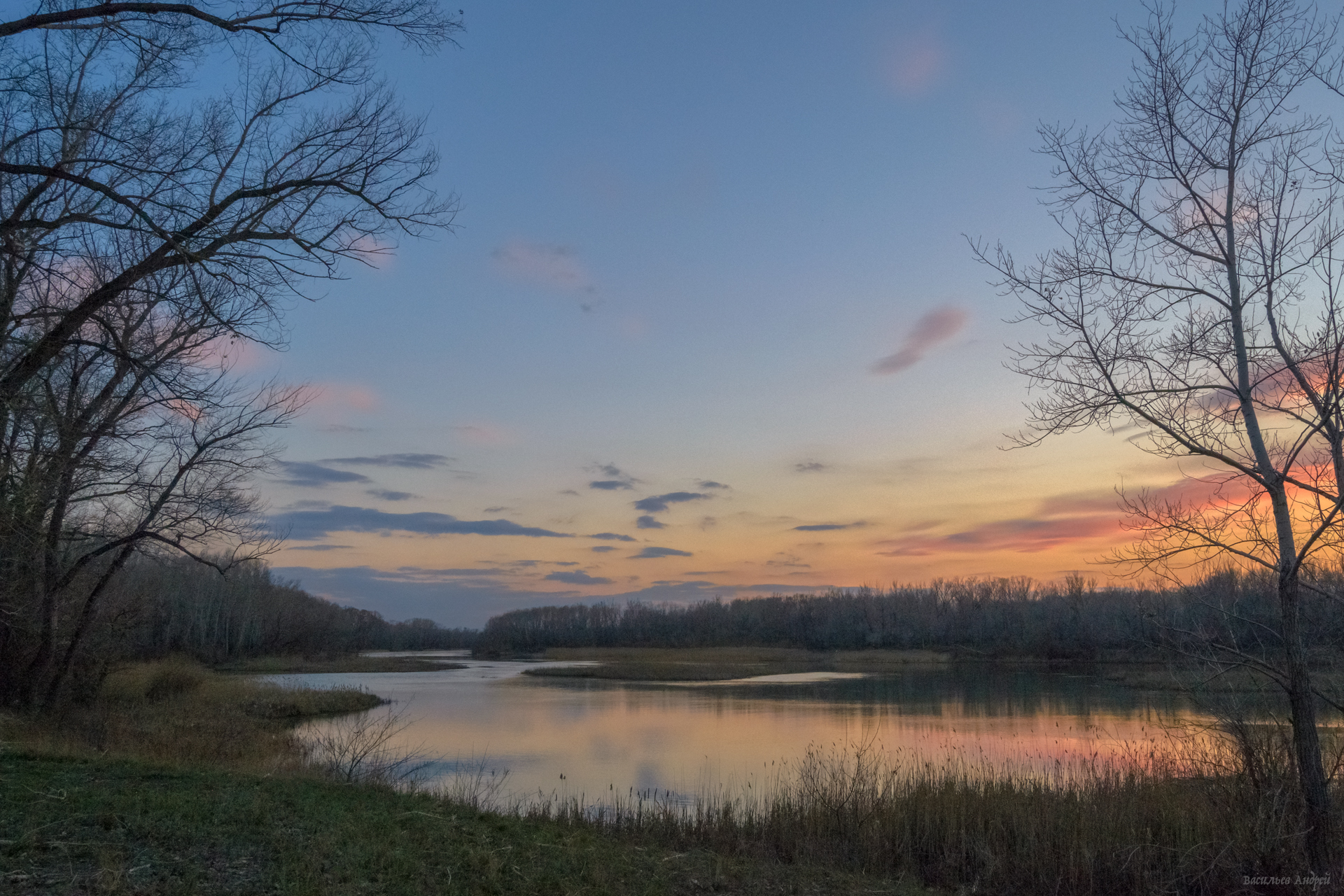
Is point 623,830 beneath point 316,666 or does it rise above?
above

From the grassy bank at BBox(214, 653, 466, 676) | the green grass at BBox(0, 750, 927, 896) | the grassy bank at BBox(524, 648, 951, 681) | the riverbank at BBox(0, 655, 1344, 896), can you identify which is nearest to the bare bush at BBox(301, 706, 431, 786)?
the riverbank at BBox(0, 655, 1344, 896)

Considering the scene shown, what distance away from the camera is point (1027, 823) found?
10.5 metres

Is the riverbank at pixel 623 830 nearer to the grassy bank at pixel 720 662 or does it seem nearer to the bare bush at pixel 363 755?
the bare bush at pixel 363 755

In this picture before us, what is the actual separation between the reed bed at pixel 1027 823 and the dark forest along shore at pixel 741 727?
63.7 inches

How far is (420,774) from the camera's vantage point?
16.5m

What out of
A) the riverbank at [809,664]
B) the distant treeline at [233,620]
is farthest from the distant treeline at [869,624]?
the distant treeline at [233,620]

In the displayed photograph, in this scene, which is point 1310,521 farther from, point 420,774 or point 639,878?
point 420,774

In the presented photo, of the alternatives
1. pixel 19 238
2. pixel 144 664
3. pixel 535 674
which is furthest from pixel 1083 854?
pixel 535 674

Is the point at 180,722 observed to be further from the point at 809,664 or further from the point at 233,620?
the point at 233,620

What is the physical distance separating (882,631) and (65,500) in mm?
101868

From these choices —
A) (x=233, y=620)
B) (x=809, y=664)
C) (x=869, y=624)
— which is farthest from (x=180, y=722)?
(x=869, y=624)

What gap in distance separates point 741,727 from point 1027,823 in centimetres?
1688

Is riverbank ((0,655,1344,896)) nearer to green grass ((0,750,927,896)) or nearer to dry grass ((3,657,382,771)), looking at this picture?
green grass ((0,750,927,896))

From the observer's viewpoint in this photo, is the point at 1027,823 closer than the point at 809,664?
Yes
